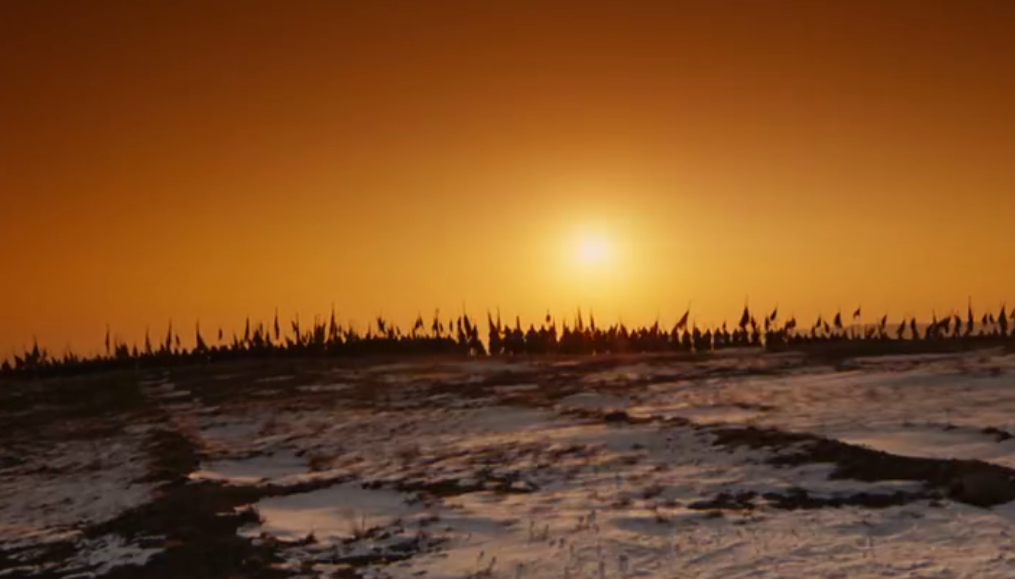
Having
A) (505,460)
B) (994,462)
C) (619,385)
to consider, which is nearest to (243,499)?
(505,460)

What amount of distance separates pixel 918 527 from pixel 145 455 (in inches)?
413

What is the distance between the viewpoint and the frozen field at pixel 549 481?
8617 mm

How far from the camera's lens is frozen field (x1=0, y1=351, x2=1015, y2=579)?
28.3 ft

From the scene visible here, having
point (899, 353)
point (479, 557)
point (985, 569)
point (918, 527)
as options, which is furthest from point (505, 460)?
point (899, 353)

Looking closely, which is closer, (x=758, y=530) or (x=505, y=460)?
(x=758, y=530)

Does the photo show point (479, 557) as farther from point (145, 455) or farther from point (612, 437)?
point (145, 455)

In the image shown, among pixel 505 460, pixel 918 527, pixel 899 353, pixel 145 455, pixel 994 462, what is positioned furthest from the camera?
pixel 899 353

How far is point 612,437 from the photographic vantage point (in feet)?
45.1

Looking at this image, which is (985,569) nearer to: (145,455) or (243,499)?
(243,499)

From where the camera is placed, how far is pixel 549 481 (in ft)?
37.7

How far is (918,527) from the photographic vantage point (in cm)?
870

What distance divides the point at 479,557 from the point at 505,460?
4.01 m

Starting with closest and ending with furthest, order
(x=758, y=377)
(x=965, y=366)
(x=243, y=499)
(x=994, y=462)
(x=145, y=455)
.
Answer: (x=994, y=462) → (x=243, y=499) → (x=145, y=455) → (x=965, y=366) → (x=758, y=377)

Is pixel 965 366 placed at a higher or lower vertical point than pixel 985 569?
higher
